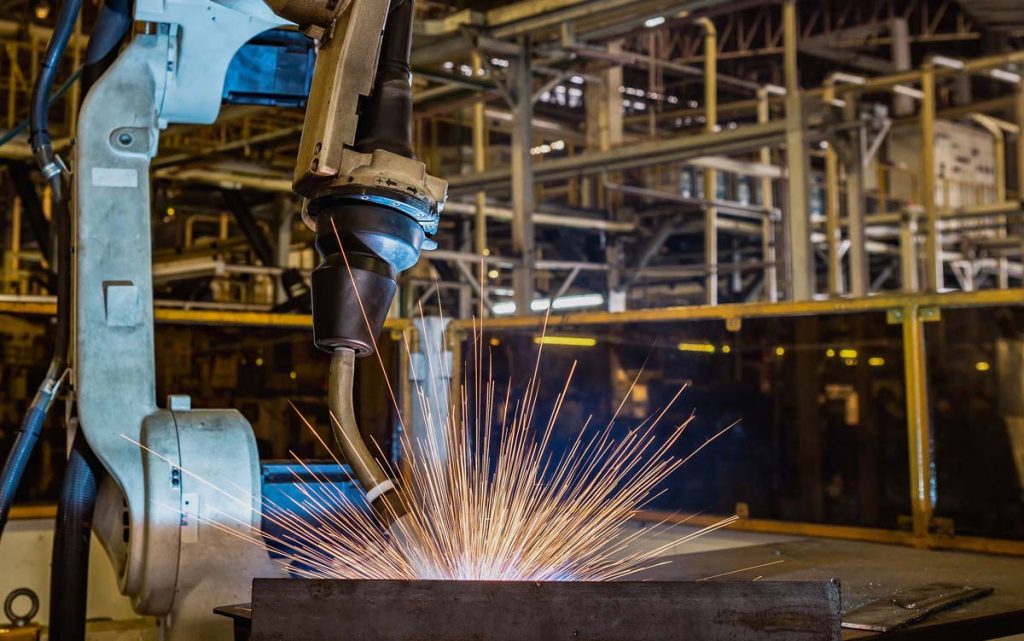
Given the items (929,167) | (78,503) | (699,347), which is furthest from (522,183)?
(78,503)

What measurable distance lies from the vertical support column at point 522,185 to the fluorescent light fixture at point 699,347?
5.84 feet

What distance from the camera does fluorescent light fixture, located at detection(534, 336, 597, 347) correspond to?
4320mm

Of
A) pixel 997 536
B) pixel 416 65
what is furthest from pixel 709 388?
pixel 416 65

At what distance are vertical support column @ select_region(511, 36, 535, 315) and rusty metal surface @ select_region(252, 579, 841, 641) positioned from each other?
156 inches

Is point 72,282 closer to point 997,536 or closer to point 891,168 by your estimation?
point 997,536

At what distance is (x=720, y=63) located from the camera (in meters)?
12.4

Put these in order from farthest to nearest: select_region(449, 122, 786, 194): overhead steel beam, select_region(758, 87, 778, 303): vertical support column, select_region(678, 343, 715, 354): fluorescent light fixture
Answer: select_region(758, 87, 778, 303): vertical support column, select_region(449, 122, 786, 194): overhead steel beam, select_region(678, 343, 715, 354): fluorescent light fixture

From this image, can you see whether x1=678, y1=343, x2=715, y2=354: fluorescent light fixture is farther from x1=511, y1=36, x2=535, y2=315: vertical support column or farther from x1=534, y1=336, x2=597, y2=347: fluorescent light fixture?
x1=511, y1=36, x2=535, y2=315: vertical support column

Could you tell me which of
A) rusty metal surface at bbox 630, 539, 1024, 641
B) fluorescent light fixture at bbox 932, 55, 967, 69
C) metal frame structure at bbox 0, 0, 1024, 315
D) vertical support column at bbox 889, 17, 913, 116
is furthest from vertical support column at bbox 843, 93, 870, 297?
rusty metal surface at bbox 630, 539, 1024, 641

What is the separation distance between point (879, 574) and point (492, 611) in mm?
1475

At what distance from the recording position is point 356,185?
2088 mm

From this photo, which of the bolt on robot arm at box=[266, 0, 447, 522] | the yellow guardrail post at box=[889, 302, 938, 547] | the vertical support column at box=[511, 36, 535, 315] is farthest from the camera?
the vertical support column at box=[511, 36, 535, 315]

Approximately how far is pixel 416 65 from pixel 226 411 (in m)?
3.75

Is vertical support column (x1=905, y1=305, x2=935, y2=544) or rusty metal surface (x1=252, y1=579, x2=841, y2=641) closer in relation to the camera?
rusty metal surface (x1=252, y1=579, x2=841, y2=641)
